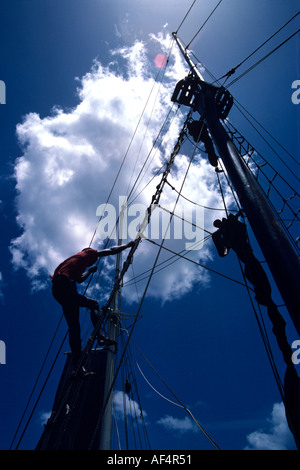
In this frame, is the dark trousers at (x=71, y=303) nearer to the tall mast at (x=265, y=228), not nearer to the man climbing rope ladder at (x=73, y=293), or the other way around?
the man climbing rope ladder at (x=73, y=293)

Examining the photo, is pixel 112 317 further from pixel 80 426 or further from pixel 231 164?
pixel 231 164

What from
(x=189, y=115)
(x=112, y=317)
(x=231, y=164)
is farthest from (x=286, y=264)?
(x=112, y=317)

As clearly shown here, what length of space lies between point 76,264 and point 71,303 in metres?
0.73

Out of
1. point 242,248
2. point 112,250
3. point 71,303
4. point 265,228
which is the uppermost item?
point 112,250

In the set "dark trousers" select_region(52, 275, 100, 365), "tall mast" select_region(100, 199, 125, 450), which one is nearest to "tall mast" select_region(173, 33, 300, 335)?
"dark trousers" select_region(52, 275, 100, 365)

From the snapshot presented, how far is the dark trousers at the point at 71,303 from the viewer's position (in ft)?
13.0

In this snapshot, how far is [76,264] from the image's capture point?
437 cm

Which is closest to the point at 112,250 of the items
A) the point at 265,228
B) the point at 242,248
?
the point at 242,248

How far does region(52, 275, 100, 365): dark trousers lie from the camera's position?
13.0 ft

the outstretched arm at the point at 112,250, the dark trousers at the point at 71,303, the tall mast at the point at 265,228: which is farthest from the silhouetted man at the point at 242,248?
the dark trousers at the point at 71,303

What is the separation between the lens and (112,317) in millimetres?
9961

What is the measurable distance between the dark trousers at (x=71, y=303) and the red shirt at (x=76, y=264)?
11 cm

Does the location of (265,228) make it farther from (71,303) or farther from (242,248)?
(71,303)

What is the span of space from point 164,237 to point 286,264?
1.96m
